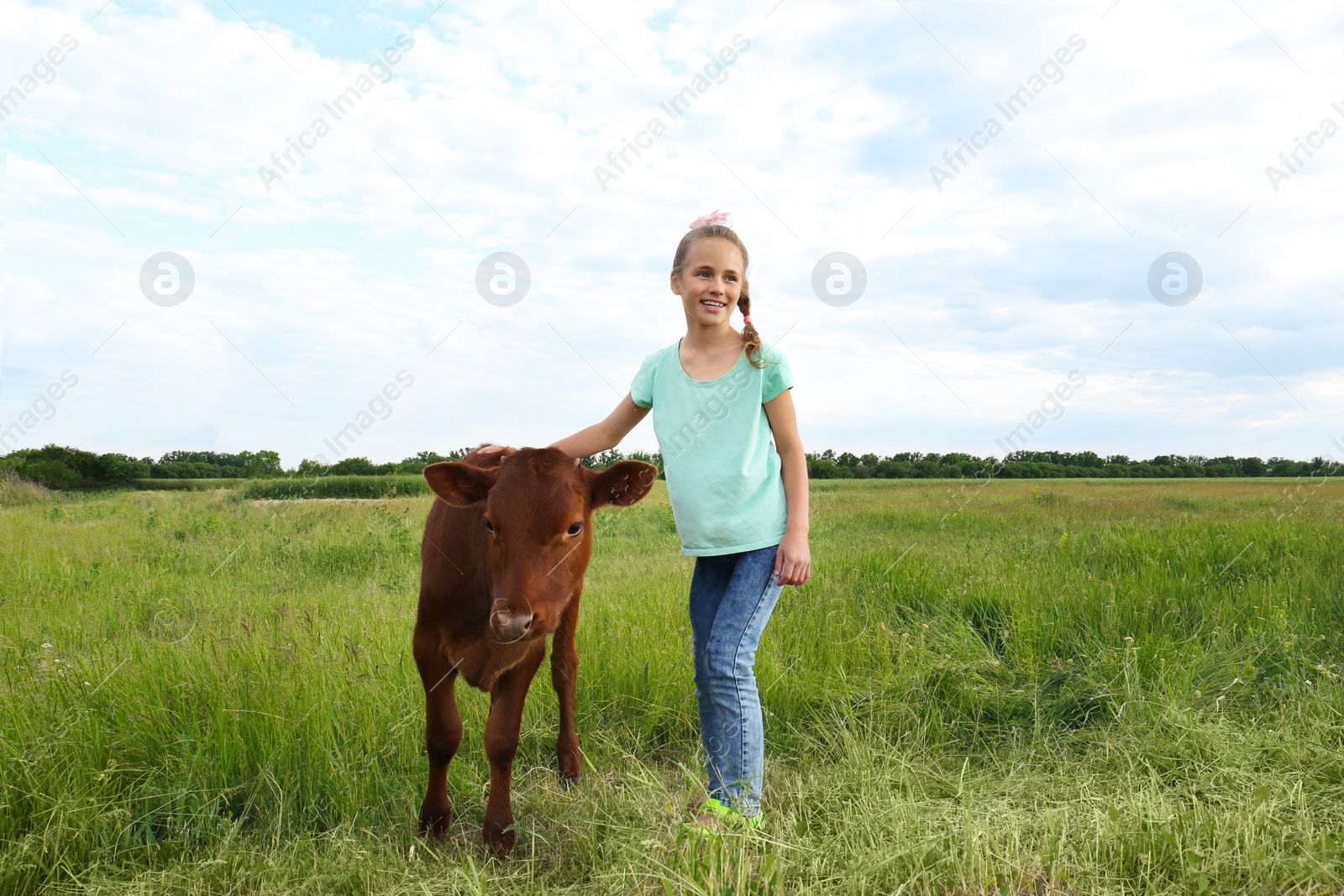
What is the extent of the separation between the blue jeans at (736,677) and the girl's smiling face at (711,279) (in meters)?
1.02

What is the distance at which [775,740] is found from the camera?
410 cm

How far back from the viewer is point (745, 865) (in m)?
2.38

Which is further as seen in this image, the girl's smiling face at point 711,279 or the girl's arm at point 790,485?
the girl's smiling face at point 711,279

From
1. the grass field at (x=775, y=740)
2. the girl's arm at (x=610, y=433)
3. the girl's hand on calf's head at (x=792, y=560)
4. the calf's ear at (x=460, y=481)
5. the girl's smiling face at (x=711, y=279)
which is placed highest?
the girl's smiling face at (x=711, y=279)

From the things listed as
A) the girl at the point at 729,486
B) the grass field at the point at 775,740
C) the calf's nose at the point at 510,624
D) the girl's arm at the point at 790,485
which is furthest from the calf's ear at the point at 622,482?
the grass field at the point at 775,740

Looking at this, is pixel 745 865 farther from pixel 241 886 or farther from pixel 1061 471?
pixel 1061 471

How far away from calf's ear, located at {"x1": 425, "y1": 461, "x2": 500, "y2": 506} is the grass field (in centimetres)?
135

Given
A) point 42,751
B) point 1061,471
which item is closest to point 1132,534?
point 42,751

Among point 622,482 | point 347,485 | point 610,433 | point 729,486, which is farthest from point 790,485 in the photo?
point 347,485

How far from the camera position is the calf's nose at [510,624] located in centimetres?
259

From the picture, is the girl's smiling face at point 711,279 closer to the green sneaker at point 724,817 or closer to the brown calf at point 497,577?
the brown calf at point 497,577

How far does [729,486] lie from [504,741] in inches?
56.5

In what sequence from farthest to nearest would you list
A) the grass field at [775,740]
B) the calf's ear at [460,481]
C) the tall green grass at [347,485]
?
the tall green grass at [347,485] < the calf's ear at [460,481] < the grass field at [775,740]

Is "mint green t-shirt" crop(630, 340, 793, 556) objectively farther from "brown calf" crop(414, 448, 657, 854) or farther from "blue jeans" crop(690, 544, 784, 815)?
"brown calf" crop(414, 448, 657, 854)
